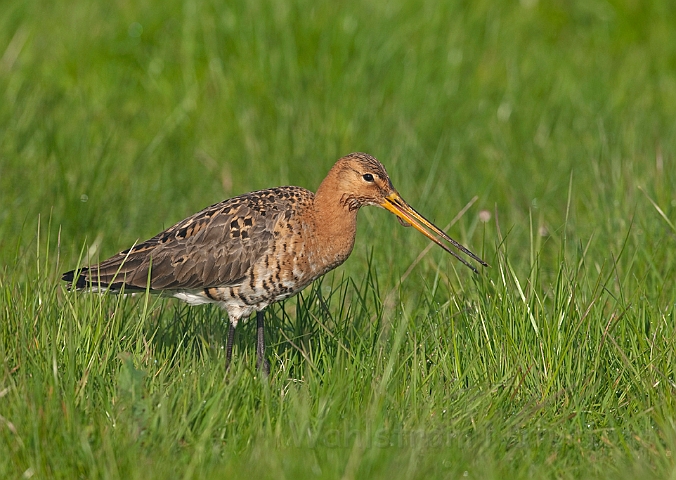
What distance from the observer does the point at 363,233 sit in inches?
316

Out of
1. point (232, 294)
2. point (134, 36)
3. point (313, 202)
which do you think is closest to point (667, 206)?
point (313, 202)

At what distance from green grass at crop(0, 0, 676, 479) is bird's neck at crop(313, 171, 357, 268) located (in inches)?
8.4

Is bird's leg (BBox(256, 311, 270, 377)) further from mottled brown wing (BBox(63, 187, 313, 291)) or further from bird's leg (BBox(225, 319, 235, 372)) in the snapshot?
mottled brown wing (BBox(63, 187, 313, 291))

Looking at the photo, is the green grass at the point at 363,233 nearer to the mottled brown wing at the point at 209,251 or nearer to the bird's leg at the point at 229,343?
the bird's leg at the point at 229,343

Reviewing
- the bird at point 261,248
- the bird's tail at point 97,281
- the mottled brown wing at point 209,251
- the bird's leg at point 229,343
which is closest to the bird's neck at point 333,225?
the bird at point 261,248

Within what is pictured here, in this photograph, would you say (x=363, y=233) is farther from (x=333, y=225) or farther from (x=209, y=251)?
(x=209, y=251)

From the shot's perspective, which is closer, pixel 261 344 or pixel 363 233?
pixel 261 344

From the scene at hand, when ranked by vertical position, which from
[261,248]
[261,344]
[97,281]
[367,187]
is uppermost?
[367,187]

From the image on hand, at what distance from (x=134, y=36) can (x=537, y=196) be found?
458cm

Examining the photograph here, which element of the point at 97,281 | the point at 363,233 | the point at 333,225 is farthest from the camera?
the point at 363,233

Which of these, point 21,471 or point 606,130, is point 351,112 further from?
point 21,471

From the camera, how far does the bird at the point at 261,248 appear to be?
5934 millimetres

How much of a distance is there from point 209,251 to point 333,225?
72 centimetres

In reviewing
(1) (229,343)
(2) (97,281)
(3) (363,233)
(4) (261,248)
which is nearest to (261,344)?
(1) (229,343)
